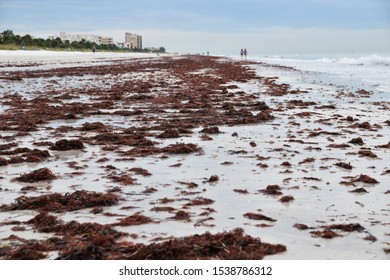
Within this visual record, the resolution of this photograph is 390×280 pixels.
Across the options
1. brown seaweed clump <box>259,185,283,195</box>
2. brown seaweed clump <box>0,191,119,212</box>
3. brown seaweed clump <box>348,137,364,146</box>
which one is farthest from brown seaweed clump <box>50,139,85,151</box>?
brown seaweed clump <box>348,137,364,146</box>

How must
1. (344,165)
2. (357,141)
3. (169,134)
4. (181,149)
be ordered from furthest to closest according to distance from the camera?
1. (169,134)
2. (357,141)
3. (181,149)
4. (344,165)

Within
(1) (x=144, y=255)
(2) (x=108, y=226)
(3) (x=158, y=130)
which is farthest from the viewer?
(3) (x=158, y=130)

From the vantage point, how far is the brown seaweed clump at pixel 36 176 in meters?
4.79

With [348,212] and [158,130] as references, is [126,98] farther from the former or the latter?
[348,212]

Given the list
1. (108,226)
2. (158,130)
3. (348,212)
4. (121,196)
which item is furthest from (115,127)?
(348,212)

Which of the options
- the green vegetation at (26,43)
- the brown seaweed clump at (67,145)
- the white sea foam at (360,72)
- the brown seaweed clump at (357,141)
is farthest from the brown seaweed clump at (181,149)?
the green vegetation at (26,43)

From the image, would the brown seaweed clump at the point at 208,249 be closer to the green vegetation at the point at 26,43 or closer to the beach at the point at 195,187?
the beach at the point at 195,187

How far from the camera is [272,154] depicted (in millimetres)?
6113

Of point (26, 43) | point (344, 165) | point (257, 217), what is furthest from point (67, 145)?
point (26, 43)

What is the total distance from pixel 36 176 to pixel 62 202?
92 cm

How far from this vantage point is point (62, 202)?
13.4ft

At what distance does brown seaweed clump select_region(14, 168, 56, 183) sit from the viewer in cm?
479

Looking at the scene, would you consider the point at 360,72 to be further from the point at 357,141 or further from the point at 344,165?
the point at 344,165

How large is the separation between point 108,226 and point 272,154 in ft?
10.6
